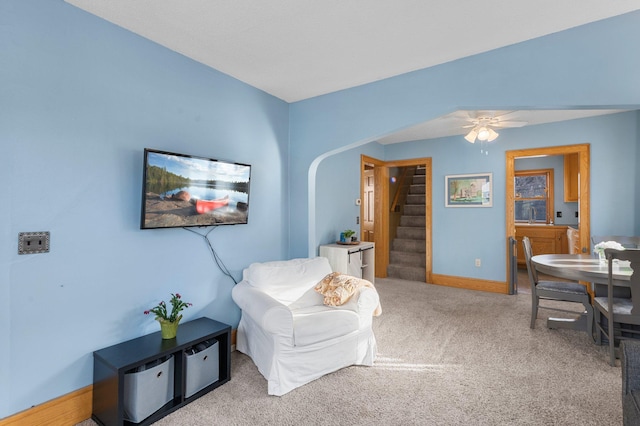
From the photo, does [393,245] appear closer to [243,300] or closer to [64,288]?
[243,300]

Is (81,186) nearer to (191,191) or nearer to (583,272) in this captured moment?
(191,191)

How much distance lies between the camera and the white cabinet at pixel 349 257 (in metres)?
3.92

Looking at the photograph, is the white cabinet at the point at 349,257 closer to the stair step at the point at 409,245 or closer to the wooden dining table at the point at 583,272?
the wooden dining table at the point at 583,272

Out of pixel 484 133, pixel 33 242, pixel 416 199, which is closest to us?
pixel 33 242

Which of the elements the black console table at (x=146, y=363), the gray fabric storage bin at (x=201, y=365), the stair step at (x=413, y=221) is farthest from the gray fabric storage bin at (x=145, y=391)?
the stair step at (x=413, y=221)

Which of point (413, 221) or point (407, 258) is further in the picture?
point (413, 221)

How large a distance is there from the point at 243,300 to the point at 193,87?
72.8 inches

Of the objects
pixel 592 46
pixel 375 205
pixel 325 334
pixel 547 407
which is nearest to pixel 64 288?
pixel 325 334

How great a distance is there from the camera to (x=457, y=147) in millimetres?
5375

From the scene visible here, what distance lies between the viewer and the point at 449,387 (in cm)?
237

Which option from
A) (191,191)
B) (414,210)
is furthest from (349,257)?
(414,210)

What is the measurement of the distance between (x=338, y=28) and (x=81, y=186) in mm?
2020

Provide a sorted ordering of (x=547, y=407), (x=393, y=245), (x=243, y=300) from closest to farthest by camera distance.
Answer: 1. (x=547, y=407)
2. (x=243, y=300)
3. (x=393, y=245)

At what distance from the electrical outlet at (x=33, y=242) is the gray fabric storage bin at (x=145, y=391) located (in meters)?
0.91
